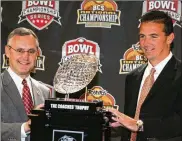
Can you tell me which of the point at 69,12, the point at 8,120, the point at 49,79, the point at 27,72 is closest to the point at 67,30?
the point at 69,12

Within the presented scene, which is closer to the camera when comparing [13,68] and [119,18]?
[13,68]

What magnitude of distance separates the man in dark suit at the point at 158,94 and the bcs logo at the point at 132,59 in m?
0.66

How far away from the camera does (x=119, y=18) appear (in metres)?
2.82

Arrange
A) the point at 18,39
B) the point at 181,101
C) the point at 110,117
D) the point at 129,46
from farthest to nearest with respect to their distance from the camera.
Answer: the point at 129,46 < the point at 18,39 < the point at 181,101 < the point at 110,117

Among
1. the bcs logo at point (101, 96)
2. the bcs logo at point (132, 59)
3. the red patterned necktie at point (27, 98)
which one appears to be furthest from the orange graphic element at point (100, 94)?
the red patterned necktie at point (27, 98)

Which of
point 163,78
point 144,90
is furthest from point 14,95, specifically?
point 163,78

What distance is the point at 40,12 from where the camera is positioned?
2900 millimetres

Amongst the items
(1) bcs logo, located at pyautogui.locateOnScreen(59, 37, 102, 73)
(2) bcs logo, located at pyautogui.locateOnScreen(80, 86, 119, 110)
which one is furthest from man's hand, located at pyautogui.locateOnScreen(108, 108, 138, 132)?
Answer: (1) bcs logo, located at pyautogui.locateOnScreen(59, 37, 102, 73)

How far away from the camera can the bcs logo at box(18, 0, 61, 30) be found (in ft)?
9.47

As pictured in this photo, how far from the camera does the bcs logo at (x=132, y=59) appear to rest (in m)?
2.79

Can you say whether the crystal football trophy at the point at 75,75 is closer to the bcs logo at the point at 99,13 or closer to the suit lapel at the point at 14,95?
the suit lapel at the point at 14,95

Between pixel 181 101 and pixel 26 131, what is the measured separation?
2.91 feet

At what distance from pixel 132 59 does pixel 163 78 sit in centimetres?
81

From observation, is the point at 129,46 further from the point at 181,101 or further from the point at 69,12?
the point at 181,101
